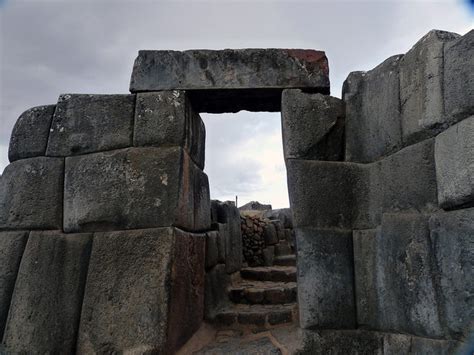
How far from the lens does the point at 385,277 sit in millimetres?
2693

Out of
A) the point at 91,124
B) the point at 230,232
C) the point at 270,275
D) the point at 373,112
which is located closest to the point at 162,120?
the point at 91,124

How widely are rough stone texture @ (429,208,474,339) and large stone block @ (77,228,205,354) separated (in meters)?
1.80

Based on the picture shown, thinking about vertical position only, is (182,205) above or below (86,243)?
above

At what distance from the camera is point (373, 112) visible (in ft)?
9.83

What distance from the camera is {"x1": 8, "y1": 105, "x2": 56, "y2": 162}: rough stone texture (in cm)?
337

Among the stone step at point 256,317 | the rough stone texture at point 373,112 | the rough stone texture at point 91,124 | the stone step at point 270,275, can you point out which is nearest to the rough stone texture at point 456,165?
the rough stone texture at point 373,112

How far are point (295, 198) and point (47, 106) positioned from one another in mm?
2335

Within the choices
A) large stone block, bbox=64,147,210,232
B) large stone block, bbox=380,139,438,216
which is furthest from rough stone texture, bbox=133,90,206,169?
large stone block, bbox=380,139,438,216

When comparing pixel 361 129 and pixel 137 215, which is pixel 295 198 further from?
pixel 137 215

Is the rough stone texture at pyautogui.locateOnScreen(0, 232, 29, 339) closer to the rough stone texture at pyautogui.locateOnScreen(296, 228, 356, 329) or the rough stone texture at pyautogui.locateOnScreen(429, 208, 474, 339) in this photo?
the rough stone texture at pyautogui.locateOnScreen(296, 228, 356, 329)

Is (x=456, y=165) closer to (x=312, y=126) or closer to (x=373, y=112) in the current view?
(x=373, y=112)

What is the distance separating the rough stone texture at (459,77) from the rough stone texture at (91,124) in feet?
7.70

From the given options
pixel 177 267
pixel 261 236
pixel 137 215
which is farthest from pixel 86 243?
pixel 261 236

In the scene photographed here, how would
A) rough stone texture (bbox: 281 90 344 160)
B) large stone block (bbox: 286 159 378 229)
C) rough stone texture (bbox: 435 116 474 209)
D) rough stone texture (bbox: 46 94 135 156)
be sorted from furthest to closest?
rough stone texture (bbox: 46 94 135 156) < rough stone texture (bbox: 281 90 344 160) < large stone block (bbox: 286 159 378 229) < rough stone texture (bbox: 435 116 474 209)
